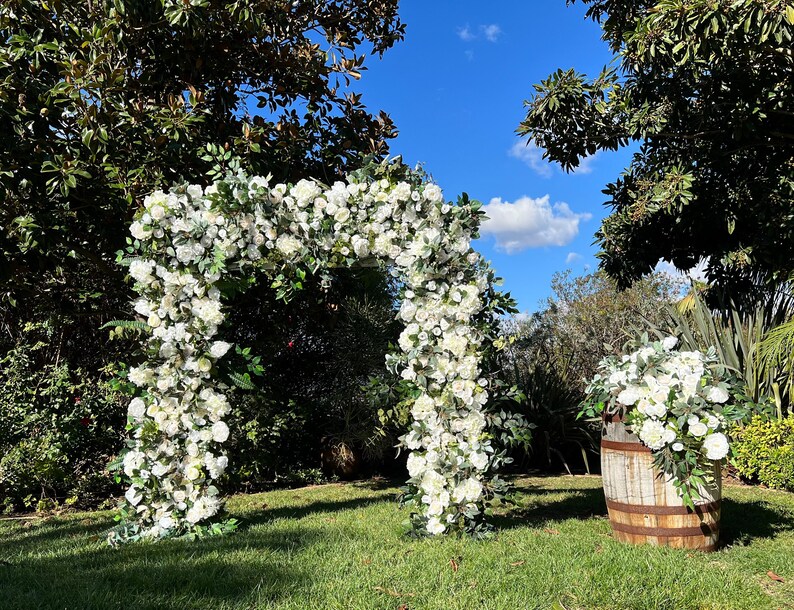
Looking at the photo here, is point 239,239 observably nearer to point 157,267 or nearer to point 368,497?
point 157,267

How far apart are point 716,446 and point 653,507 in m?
0.58

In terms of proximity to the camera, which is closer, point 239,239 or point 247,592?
point 247,592

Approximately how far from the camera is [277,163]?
6066 millimetres

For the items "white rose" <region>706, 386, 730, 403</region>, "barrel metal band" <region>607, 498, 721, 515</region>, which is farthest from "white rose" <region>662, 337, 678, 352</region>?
"barrel metal band" <region>607, 498, 721, 515</region>

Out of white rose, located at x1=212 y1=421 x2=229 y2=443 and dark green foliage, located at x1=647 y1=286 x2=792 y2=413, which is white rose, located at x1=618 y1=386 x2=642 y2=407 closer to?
white rose, located at x1=212 y1=421 x2=229 y2=443

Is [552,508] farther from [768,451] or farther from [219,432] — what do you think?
[768,451]

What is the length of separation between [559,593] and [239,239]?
3130mm

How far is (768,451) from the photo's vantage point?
691 centimetres

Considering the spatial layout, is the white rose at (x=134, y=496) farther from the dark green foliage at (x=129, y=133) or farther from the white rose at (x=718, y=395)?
the white rose at (x=718, y=395)

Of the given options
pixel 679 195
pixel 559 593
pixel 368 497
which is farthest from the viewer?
pixel 679 195

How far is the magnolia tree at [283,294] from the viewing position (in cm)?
420

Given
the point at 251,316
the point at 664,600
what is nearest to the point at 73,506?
the point at 251,316

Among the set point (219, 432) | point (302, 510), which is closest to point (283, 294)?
point (219, 432)

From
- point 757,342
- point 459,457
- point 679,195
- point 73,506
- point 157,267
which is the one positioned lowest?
point 73,506
